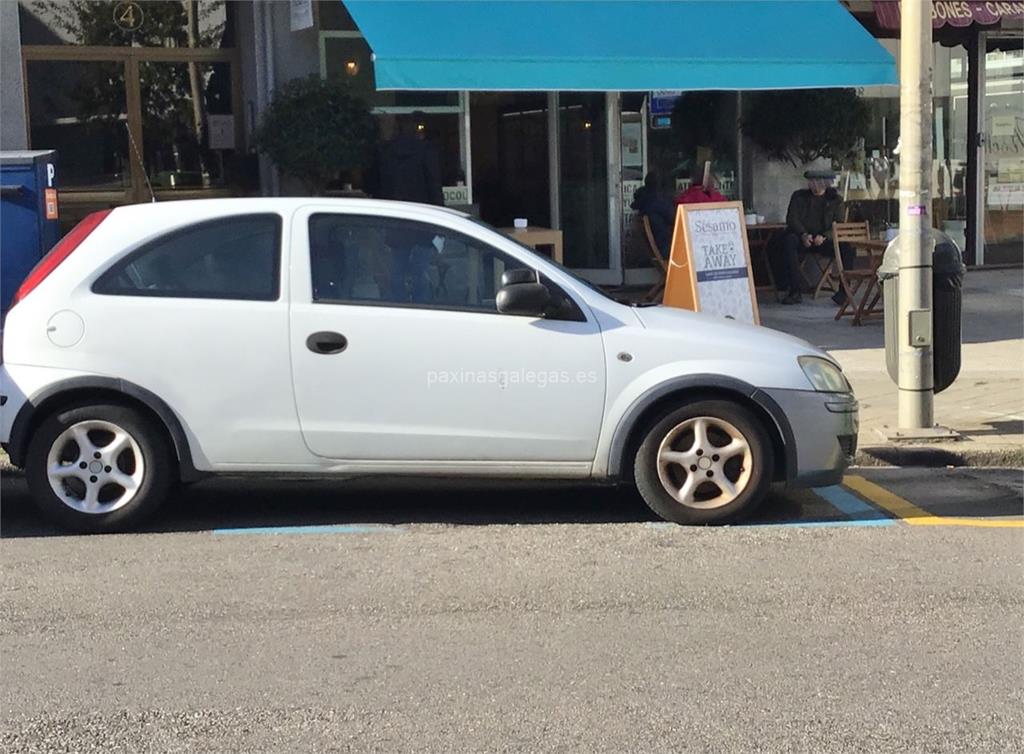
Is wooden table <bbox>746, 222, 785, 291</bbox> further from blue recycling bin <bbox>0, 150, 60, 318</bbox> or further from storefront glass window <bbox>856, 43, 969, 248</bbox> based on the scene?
blue recycling bin <bbox>0, 150, 60, 318</bbox>

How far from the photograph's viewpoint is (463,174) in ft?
45.5

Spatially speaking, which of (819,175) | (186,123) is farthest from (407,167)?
(819,175)

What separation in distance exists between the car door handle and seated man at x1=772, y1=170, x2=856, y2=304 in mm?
8796

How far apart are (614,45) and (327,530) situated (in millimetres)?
6394

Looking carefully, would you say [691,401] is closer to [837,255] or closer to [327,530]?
[327,530]

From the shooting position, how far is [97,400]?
20.9ft

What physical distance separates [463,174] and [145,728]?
1023 centimetres

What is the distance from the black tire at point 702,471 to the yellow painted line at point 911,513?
0.89m

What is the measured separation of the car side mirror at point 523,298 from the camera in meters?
6.32

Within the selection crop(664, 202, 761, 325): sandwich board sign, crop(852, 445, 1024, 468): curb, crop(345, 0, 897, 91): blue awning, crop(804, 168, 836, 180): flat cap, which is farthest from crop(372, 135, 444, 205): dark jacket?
crop(852, 445, 1024, 468): curb

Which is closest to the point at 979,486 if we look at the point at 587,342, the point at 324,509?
the point at 587,342

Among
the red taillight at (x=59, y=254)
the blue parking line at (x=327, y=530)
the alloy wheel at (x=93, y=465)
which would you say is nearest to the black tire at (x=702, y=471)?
the blue parking line at (x=327, y=530)

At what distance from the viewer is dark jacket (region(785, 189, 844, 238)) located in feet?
46.4

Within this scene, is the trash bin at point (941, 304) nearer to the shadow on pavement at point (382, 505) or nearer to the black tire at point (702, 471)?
the shadow on pavement at point (382, 505)
